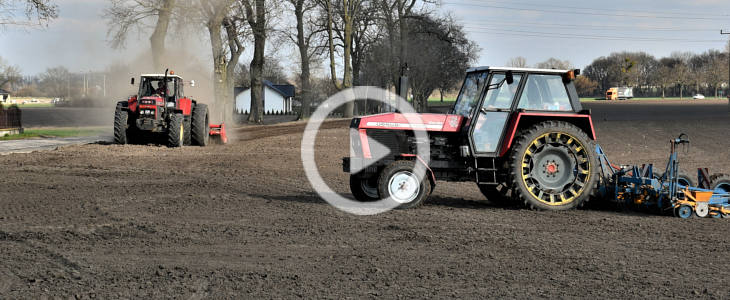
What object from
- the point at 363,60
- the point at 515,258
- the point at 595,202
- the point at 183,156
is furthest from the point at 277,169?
the point at 363,60

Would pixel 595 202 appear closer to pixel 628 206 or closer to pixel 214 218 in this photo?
pixel 628 206

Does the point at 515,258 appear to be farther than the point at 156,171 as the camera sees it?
No

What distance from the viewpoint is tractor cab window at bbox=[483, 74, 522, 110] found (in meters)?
9.84

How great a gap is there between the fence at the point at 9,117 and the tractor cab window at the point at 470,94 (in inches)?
944

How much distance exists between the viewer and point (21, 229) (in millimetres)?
8477

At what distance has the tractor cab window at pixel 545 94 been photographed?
9898 mm

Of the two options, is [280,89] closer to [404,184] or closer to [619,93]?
[619,93]

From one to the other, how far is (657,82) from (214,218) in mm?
130088

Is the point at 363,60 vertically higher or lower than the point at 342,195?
higher

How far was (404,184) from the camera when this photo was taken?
991 centimetres

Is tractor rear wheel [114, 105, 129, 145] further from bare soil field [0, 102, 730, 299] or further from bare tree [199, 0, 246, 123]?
bare tree [199, 0, 246, 123]

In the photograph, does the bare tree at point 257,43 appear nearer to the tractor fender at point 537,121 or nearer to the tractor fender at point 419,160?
the tractor fender at point 419,160

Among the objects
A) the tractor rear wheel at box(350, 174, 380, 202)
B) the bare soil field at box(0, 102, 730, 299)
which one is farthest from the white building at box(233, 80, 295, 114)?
the tractor rear wheel at box(350, 174, 380, 202)

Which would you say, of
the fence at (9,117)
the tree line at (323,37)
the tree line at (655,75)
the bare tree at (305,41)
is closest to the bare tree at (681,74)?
the tree line at (655,75)
